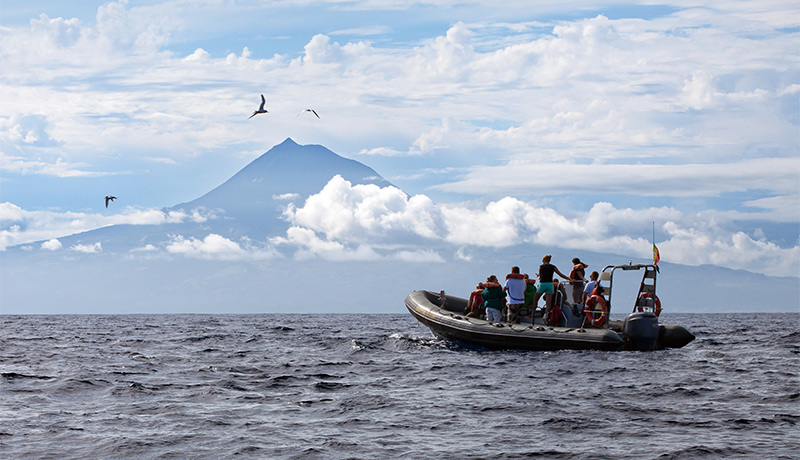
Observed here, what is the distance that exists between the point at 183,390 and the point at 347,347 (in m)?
10.4

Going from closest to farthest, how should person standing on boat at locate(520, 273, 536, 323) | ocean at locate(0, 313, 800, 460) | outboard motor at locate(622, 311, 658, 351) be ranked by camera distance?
ocean at locate(0, 313, 800, 460), outboard motor at locate(622, 311, 658, 351), person standing on boat at locate(520, 273, 536, 323)

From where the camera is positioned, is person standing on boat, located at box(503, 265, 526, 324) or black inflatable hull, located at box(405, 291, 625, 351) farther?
person standing on boat, located at box(503, 265, 526, 324)

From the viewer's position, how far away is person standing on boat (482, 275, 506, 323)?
2070 cm

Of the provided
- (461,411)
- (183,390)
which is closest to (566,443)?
(461,411)

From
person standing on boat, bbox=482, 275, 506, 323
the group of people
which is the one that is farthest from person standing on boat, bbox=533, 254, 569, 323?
person standing on boat, bbox=482, 275, 506, 323

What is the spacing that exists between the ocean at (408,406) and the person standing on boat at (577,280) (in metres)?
1.67

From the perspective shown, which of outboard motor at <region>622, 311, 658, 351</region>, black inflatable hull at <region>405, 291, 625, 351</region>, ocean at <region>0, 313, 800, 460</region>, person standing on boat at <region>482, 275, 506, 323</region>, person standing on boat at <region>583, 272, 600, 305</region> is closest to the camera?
ocean at <region>0, 313, 800, 460</region>

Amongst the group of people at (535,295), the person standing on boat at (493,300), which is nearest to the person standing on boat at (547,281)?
the group of people at (535,295)

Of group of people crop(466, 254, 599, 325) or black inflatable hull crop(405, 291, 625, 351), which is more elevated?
group of people crop(466, 254, 599, 325)

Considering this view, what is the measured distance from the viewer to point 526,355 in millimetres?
19125

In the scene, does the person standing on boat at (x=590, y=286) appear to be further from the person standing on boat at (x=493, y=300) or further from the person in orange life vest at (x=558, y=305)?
the person standing on boat at (x=493, y=300)

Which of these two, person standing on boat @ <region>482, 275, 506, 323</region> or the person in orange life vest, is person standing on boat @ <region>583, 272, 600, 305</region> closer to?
the person in orange life vest

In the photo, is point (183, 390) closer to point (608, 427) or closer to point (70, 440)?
point (70, 440)

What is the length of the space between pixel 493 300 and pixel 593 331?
117 inches
